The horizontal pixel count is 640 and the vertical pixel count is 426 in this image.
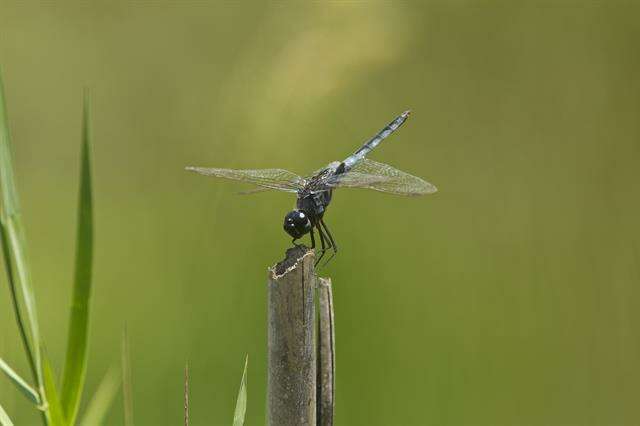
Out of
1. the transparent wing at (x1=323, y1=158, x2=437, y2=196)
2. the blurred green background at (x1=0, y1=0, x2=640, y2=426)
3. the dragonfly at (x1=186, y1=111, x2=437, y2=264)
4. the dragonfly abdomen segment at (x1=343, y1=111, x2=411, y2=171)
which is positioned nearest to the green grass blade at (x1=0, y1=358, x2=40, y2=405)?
the dragonfly at (x1=186, y1=111, x2=437, y2=264)

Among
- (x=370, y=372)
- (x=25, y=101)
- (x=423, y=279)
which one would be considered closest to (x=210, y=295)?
(x=370, y=372)

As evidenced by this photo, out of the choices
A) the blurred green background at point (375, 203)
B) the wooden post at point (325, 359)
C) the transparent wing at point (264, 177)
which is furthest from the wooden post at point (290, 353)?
the blurred green background at point (375, 203)

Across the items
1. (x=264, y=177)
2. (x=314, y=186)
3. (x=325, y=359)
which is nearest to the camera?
(x=325, y=359)

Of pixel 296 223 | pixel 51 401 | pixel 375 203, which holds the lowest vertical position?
pixel 51 401

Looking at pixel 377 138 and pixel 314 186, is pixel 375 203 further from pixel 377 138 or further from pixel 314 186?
pixel 314 186

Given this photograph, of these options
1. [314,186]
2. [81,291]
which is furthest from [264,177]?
[81,291]

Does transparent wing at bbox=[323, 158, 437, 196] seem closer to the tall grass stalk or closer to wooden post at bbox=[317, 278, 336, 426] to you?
wooden post at bbox=[317, 278, 336, 426]
